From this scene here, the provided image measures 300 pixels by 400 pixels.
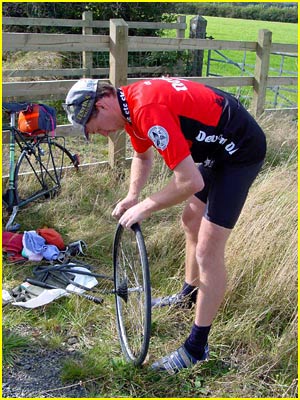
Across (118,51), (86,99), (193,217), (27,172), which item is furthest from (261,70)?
(86,99)

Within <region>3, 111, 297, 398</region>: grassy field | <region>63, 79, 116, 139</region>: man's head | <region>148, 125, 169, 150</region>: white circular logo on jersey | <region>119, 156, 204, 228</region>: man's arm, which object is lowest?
<region>3, 111, 297, 398</region>: grassy field

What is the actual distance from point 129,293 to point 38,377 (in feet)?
2.48

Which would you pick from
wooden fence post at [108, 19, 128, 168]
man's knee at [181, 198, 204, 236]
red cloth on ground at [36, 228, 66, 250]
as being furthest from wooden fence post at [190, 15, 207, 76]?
man's knee at [181, 198, 204, 236]

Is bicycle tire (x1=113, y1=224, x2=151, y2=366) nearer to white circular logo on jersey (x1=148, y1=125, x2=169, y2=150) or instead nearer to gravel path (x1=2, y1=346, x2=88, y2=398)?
gravel path (x1=2, y1=346, x2=88, y2=398)

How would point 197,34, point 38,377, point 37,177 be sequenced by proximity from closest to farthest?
point 38,377 → point 37,177 → point 197,34

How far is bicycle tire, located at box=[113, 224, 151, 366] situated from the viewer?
299 centimetres

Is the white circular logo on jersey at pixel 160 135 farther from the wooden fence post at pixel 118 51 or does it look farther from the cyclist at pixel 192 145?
the wooden fence post at pixel 118 51

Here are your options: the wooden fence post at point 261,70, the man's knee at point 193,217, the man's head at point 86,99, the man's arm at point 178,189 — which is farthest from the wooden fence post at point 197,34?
the man's arm at point 178,189

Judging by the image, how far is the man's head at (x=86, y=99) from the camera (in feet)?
8.24

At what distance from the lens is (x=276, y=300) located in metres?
3.32

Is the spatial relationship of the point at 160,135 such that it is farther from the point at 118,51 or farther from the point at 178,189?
the point at 118,51

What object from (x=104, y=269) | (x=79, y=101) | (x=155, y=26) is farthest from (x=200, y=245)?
(x=155, y=26)

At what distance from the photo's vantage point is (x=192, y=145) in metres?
2.68

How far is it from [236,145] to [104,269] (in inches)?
70.4
